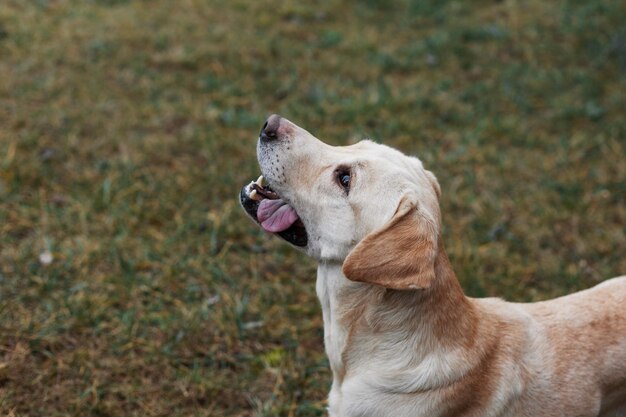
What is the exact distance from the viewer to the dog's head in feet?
10.1

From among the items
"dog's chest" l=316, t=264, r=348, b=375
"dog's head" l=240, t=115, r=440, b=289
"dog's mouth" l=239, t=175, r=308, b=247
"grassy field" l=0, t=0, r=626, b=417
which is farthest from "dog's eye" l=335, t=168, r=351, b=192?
"grassy field" l=0, t=0, r=626, b=417

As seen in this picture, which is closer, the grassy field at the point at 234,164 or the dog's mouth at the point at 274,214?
the dog's mouth at the point at 274,214

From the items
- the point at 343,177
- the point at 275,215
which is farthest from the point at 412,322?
the point at 275,215

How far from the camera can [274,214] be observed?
366 centimetres

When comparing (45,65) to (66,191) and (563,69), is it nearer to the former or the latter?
(66,191)

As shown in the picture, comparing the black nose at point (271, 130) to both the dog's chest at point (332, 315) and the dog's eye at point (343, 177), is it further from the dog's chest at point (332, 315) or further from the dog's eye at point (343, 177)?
the dog's chest at point (332, 315)

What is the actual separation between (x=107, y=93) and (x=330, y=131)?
2118 millimetres

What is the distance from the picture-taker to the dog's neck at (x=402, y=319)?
3.34m

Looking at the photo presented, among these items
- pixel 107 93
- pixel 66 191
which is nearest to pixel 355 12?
pixel 107 93

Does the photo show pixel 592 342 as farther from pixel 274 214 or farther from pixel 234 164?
pixel 234 164

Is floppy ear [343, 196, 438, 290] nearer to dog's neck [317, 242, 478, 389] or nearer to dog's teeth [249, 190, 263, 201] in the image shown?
dog's neck [317, 242, 478, 389]

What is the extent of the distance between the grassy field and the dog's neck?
994 mm

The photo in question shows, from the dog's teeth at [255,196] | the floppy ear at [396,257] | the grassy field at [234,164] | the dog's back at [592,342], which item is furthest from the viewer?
the grassy field at [234,164]

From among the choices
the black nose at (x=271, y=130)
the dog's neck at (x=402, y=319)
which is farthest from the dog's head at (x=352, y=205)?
the dog's neck at (x=402, y=319)
